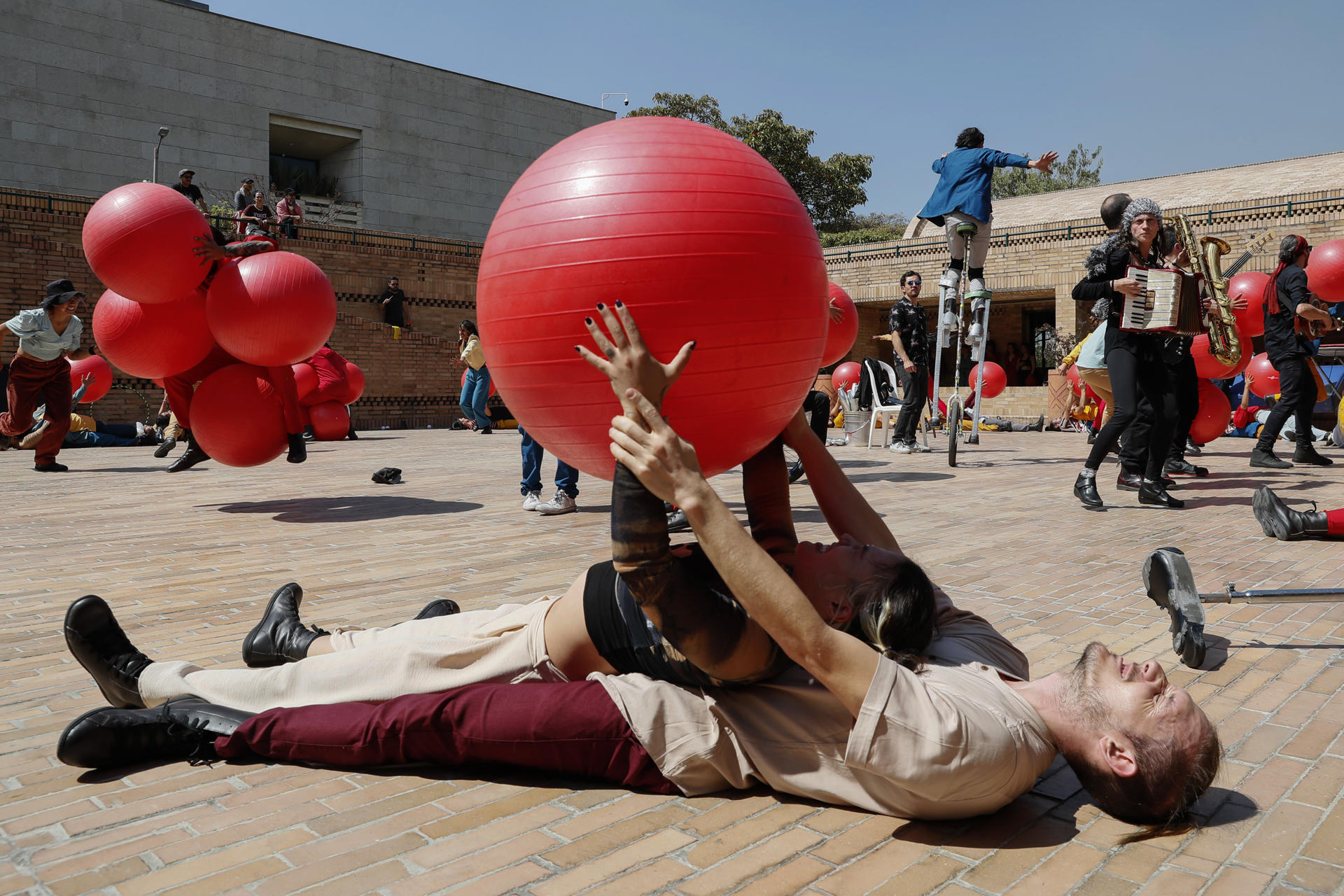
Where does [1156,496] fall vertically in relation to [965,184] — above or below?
below

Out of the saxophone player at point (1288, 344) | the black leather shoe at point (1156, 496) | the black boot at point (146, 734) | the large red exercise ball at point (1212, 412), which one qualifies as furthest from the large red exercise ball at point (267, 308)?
the saxophone player at point (1288, 344)

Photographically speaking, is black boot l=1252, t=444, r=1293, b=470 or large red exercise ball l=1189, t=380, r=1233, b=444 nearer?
large red exercise ball l=1189, t=380, r=1233, b=444

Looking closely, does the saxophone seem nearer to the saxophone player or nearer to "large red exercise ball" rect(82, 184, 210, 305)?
the saxophone player

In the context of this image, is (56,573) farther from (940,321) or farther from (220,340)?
(940,321)

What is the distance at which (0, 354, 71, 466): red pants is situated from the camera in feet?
38.4

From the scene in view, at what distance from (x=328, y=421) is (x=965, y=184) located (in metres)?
8.13

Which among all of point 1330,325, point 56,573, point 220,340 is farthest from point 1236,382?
point 56,573

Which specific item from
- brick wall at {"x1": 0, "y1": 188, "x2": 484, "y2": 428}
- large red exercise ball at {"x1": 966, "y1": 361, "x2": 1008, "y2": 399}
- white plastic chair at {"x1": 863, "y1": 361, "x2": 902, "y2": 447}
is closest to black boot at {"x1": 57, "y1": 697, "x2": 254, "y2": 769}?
white plastic chair at {"x1": 863, "y1": 361, "x2": 902, "y2": 447}

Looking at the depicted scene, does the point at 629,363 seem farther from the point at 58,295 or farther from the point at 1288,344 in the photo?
the point at 58,295

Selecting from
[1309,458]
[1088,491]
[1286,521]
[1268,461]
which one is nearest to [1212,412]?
[1268,461]

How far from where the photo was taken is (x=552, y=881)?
2.05 meters

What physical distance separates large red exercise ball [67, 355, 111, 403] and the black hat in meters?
4.67

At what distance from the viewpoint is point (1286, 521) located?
19.9ft

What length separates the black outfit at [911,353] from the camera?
12.8m
